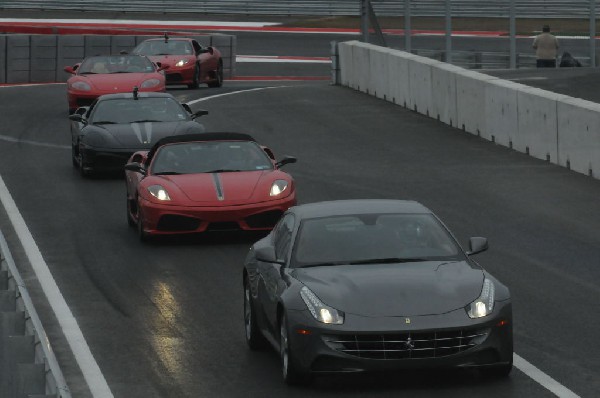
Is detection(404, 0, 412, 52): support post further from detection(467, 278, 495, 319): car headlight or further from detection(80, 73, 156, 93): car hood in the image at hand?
detection(467, 278, 495, 319): car headlight

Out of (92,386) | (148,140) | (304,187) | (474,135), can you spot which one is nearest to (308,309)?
(92,386)

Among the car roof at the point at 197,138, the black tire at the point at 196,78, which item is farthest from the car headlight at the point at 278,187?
the black tire at the point at 196,78

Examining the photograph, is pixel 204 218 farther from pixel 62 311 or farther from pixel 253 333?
pixel 253 333

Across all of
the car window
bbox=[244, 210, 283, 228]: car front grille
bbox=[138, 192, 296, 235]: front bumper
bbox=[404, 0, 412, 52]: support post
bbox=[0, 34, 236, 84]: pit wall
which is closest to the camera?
the car window

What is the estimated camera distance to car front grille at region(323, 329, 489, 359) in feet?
34.9

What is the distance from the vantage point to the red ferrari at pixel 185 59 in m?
40.9

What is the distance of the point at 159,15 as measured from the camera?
6875 centimetres

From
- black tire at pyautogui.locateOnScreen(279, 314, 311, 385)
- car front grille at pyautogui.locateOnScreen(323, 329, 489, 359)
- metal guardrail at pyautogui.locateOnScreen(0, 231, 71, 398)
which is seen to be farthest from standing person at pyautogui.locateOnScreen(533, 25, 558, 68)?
car front grille at pyautogui.locateOnScreen(323, 329, 489, 359)

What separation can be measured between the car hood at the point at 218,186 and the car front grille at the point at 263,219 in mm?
206

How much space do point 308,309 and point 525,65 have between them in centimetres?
3465

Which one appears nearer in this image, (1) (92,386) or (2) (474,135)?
(1) (92,386)

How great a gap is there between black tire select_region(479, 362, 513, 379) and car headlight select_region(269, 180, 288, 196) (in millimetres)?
7863

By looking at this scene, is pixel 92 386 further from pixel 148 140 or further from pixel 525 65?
pixel 525 65

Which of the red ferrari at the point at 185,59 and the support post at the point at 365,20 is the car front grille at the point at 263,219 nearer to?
the red ferrari at the point at 185,59
